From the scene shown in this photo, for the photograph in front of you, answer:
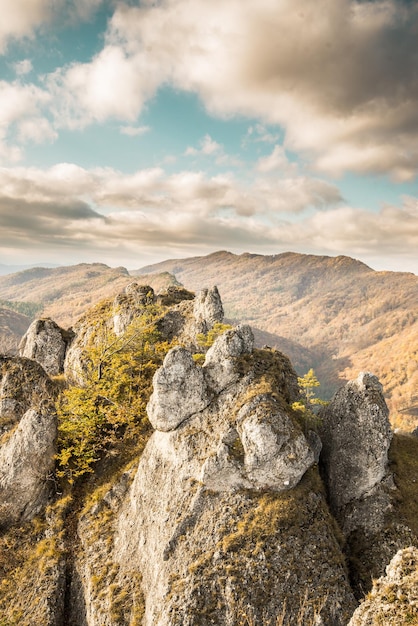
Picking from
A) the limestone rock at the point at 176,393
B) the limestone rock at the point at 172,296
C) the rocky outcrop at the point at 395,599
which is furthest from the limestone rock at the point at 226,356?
the limestone rock at the point at 172,296

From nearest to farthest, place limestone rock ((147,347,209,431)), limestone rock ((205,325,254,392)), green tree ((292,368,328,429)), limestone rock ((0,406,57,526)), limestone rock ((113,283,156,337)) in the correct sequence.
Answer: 1. green tree ((292,368,328,429))
2. limestone rock ((147,347,209,431))
3. limestone rock ((205,325,254,392))
4. limestone rock ((0,406,57,526))
5. limestone rock ((113,283,156,337))

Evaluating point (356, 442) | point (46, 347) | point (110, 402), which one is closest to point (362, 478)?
point (356, 442)

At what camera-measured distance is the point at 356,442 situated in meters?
26.7

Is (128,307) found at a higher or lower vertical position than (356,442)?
higher

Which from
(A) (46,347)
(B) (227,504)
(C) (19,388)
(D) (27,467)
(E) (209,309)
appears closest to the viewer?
(B) (227,504)

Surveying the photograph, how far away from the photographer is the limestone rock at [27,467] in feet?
93.0

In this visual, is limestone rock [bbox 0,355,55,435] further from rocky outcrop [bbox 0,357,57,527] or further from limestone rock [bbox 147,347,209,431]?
limestone rock [bbox 147,347,209,431]

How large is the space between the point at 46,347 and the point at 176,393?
27.2 meters

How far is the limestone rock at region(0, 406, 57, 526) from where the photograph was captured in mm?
28344

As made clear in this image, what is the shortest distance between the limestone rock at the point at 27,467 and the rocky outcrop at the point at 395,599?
87.0 feet

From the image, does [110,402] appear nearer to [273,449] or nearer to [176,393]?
[176,393]

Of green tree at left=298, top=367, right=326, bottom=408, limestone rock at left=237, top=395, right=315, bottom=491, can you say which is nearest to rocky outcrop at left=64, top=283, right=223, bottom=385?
green tree at left=298, top=367, right=326, bottom=408

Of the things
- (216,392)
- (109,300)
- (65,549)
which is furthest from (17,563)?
(109,300)

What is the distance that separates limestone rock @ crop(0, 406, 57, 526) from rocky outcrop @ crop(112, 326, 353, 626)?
318 inches
